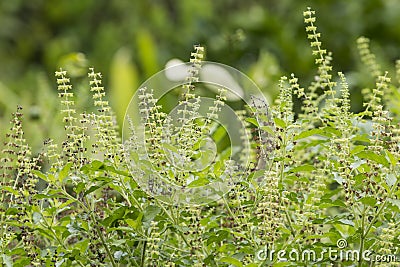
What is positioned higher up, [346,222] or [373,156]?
[373,156]

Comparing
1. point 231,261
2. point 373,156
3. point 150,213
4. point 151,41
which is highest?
point 151,41

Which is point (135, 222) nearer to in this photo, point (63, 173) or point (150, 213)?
point (150, 213)

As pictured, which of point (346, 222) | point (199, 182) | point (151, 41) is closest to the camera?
point (199, 182)

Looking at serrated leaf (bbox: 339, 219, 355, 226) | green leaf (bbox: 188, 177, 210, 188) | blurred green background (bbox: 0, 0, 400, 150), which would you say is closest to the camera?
green leaf (bbox: 188, 177, 210, 188)

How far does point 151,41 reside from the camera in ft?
20.0

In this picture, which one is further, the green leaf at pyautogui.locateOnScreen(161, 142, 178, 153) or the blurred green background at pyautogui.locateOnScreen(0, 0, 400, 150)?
the blurred green background at pyautogui.locateOnScreen(0, 0, 400, 150)

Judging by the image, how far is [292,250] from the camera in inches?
70.4

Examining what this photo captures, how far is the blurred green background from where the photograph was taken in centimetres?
461

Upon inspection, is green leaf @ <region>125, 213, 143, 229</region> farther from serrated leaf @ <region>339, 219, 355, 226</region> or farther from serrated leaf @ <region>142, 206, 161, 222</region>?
serrated leaf @ <region>339, 219, 355, 226</region>

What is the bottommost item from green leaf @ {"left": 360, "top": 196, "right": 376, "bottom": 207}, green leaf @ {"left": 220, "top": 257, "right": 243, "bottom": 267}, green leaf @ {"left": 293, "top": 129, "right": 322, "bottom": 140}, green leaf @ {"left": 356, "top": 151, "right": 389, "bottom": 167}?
green leaf @ {"left": 220, "top": 257, "right": 243, "bottom": 267}

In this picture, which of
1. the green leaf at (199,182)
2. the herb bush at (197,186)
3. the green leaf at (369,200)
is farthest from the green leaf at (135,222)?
the green leaf at (369,200)

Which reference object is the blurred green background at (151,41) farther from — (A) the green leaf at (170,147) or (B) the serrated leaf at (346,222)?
(B) the serrated leaf at (346,222)

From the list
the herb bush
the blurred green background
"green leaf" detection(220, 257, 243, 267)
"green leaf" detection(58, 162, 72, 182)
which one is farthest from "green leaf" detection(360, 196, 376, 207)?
the blurred green background

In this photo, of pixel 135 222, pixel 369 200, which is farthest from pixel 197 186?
pixel 369 200
